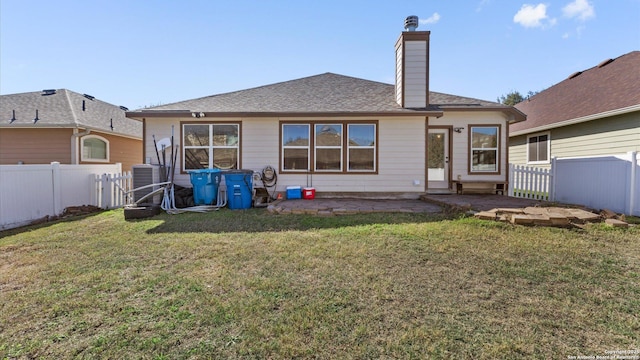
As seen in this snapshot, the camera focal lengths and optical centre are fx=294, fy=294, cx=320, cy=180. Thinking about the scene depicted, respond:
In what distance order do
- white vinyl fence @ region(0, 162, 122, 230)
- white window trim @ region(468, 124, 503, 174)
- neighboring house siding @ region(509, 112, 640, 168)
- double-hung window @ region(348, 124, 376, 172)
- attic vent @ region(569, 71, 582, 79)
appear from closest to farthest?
white vinyl fence @ region(0, 162, 122, 230) → neighboring house siding @ region(509, 112, 640, 168) → double-hung window @ region(348, 124, 376, 172) → white window trim @ region(468, 124, 503, 174) → attic vent @ region(569, 71, 582, 79)

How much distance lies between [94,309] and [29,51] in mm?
18877

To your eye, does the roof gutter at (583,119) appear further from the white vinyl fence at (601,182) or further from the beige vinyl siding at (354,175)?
the beige vinyl siding at (354,175)

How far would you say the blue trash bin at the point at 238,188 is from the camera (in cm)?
761

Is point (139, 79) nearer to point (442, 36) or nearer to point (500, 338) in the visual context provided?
point (442, 36)

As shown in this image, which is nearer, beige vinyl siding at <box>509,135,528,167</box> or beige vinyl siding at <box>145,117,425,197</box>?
beige vinyl siding at <box>145,117,425,197</box>

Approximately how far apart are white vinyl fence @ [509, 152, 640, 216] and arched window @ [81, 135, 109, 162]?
15237 mm

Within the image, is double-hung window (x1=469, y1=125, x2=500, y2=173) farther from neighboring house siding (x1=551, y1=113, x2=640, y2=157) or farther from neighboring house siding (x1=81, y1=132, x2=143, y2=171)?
neighboring house siding (x1=81, y1=132, x2=143, y2=171)

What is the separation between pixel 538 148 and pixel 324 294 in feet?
42.4

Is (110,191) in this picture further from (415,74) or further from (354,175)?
(415,74)

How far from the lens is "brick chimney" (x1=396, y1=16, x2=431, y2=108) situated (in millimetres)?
9031

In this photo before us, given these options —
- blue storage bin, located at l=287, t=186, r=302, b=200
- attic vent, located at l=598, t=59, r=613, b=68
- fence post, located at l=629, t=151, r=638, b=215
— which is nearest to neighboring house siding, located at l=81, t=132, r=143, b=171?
blue storage bin, located at l=287, t=186, r=302, b=200

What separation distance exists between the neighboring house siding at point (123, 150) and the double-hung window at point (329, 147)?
8.47 meters

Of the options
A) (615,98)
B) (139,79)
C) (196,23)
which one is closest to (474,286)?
(615,98)

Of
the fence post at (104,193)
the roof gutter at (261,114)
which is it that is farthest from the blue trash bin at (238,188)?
the fence post at (104,193)
